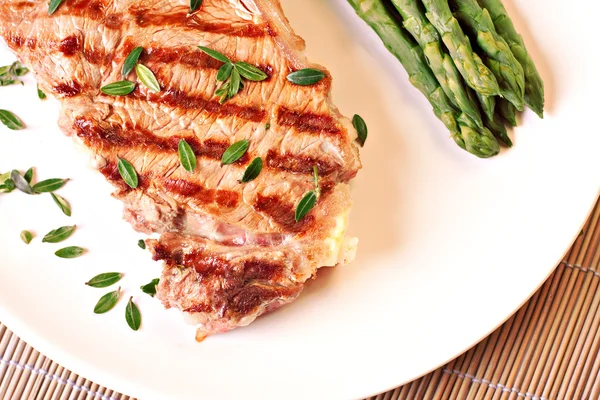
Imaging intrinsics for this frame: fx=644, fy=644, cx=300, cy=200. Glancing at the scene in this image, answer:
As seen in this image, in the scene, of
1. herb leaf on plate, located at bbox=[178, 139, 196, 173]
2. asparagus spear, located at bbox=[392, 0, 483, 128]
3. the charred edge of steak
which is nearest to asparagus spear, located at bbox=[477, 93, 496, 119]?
asparagus spear, located at bbox=[392, 0, 483, 128]

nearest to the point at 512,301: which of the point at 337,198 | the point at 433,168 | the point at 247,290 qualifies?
the point at 433,168

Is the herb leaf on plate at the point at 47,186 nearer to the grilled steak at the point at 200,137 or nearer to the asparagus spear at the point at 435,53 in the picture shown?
the grilled steak at the point at 200,137

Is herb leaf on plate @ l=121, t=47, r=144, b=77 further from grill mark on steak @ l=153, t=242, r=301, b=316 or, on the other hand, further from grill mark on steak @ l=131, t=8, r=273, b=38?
grill mark on steak @ l=153, t=242, r=301, b=316

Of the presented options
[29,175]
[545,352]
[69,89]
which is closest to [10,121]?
[29,175]

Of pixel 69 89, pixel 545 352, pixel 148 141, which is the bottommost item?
pixel 545 352

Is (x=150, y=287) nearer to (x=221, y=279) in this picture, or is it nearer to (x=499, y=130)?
(x=221, y=279)

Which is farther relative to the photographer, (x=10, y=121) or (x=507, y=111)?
(x=10, y=121)

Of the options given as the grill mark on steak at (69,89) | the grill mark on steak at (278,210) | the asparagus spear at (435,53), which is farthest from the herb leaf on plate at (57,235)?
the asparagus spear at (435,53)
